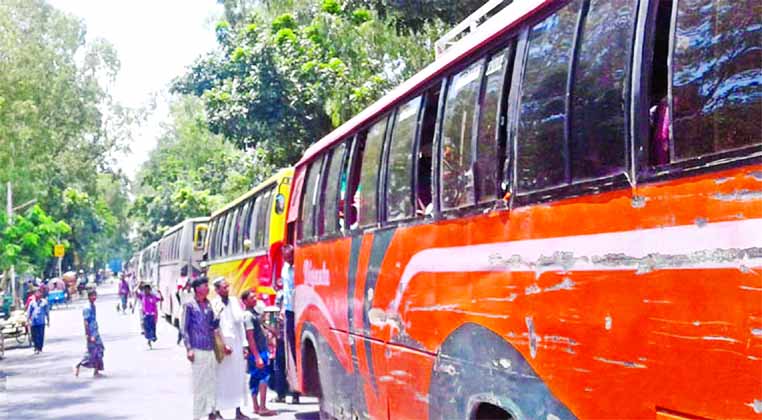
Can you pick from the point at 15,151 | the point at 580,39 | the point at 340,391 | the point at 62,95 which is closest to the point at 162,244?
the point at 15,151

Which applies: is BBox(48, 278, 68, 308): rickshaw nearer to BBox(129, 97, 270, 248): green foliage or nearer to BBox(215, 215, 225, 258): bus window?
BBox(129, 97, 270, 248): green foliage

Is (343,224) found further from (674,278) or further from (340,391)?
(674,278)

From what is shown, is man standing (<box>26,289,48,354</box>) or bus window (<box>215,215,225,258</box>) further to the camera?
man standing (<box>26,289,48,354</box>)

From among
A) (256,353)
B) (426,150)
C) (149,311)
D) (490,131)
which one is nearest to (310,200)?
(256,353)

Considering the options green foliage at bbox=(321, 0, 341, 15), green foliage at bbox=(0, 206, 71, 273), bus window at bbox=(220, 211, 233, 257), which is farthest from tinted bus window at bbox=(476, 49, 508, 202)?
green foliage at bbox=(0, 206, 71, 273)

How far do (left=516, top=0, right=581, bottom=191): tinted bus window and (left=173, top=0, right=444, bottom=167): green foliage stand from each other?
15.3 meters

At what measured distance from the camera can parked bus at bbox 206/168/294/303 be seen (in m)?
15.7

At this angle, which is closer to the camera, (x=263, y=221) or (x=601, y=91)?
(x=601, y=91)

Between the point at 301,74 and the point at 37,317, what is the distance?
30.8ft

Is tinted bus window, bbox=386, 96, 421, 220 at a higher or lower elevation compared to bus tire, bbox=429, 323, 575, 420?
higher

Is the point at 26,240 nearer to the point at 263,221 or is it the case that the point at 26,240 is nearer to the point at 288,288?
the point at 263,221

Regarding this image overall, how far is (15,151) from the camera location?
3138cm

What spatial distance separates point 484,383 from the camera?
5.12 meters

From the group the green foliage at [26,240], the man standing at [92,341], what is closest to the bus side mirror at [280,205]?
the man standing at [92,341]
